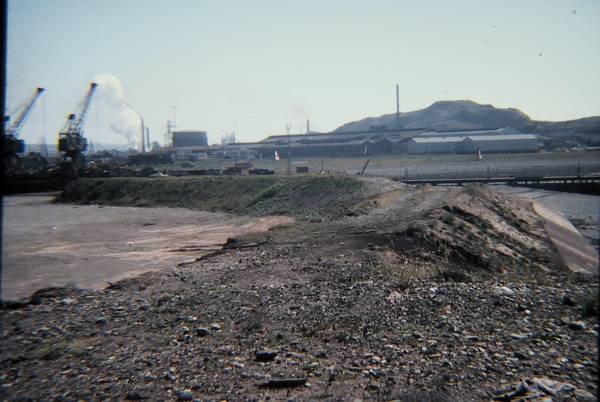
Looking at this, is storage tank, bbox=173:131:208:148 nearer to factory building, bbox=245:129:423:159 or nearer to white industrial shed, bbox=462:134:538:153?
factory building, bbox=245:129:423:159

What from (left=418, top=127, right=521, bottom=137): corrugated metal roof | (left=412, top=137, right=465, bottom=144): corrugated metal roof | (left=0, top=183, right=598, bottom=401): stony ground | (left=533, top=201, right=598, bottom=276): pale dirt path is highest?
(left=418, top=127, right=521, bottom=137): corrugated metal roof

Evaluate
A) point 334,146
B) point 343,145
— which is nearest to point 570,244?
point 343,145

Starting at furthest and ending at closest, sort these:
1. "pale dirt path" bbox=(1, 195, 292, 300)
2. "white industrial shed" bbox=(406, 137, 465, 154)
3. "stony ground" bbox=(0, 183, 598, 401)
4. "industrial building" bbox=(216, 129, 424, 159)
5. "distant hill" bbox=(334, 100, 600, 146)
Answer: "industrial building" bbox=(216, 129, 424, 159)
"distant hill" bbox=(334, 100, 600, 146)
"white industrial shed" bbox=(406, 137, 465, 154)
"pale dirt path" bbox=(1, 195, 292, 300)
"stony ground" bbox=(0, 183, 598, 401)

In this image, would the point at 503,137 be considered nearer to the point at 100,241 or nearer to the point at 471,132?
the point at 471,132

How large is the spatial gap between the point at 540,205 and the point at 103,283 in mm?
20555

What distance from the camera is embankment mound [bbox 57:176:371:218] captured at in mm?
26391

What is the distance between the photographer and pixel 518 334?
274 inches

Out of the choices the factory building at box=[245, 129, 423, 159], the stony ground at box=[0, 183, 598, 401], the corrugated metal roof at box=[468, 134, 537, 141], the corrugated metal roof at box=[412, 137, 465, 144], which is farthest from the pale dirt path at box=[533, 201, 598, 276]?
the factory building at box=[245, 129, 423, 159]

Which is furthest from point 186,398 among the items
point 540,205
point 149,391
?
point 540,205

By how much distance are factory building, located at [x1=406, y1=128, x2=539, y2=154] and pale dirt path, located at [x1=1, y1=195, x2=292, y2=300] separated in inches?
1671

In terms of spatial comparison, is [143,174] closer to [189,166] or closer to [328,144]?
[189,166]

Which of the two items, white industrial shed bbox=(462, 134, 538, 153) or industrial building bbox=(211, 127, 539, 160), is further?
industrial building bbox=(211, 127, 539, 160)

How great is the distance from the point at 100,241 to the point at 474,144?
54.5 m

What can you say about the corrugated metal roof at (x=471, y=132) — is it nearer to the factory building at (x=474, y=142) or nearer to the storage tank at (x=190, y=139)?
the factory building at (x=474, y=142)
